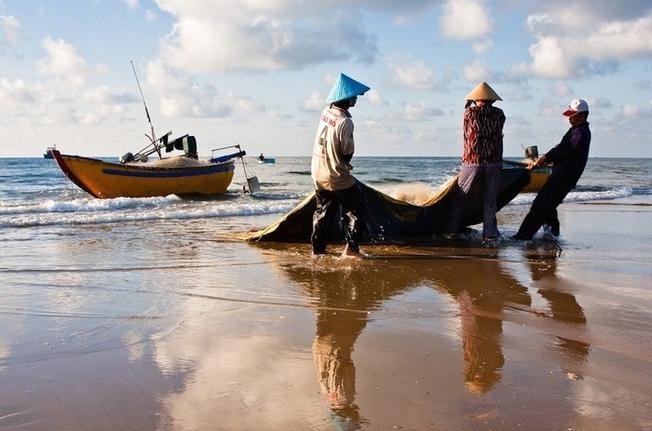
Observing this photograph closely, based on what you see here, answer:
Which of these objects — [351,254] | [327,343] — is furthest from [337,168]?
[327,343]

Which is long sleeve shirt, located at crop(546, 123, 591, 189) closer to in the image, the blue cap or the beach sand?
the beach sand

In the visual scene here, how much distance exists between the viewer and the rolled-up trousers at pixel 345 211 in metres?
6.10

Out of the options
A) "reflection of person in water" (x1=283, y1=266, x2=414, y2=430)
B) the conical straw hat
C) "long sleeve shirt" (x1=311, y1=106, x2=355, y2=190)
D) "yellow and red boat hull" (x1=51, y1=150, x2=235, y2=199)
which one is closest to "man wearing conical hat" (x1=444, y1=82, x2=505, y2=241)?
the conical straw hat

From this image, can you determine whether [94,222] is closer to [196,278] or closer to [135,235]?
[135,235]

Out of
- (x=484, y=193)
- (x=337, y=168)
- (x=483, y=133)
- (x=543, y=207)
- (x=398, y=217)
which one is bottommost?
(x=398, y=217)

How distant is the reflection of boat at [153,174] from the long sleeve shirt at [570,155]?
39.7ft

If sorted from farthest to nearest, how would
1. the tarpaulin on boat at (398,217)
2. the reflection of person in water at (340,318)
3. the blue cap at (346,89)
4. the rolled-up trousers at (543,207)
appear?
the rolled-up trousers at (543,207) < the tarpaulin on boat at (398,217) < the blue cap at (346,89) < the reflection of person in water at (340,318)

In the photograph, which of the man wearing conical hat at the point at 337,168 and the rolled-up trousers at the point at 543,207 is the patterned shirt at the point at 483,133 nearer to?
the rolled-up trousers at the point at 543,207

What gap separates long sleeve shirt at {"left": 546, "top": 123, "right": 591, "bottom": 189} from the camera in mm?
6953

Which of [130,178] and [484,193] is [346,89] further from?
[130,178]

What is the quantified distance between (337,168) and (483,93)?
2.07m

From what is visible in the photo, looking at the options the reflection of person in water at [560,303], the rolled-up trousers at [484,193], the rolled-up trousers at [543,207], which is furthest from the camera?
the rolled-up trousers at [543,207]

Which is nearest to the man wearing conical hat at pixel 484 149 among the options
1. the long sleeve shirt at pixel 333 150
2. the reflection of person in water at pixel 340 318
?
the long sleeve shirt at pixel 333 150

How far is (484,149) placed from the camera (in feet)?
22.6
